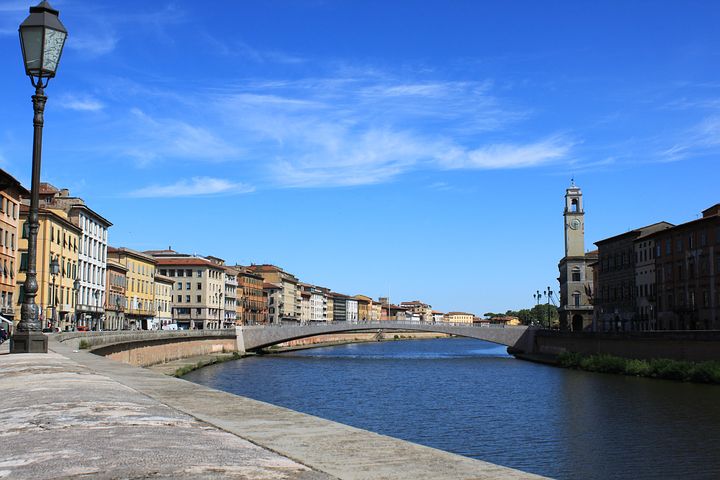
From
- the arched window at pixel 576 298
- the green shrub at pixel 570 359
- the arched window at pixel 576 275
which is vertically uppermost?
the arched window at pixel 576 275

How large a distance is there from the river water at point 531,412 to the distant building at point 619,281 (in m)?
26.0

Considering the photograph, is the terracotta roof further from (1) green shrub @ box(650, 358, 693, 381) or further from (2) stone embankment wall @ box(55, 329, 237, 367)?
(1) green shrub @ box(650, 358, 693, 381)

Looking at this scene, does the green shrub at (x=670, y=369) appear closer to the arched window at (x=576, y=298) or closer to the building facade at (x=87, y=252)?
the arched window at (x=576, y=298)

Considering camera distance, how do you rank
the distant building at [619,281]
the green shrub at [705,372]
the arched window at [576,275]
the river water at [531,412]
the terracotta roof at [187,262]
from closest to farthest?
the river water at [531,412] → the green shrub at [705,372] → the distant building at [619,281] → the arched window at [576,275] → the terracotta roof at [187,262]

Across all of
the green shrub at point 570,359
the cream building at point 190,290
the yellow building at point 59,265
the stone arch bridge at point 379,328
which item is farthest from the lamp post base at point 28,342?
the cream building at point 190,290

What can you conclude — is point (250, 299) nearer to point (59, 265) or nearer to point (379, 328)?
point (379, 328)

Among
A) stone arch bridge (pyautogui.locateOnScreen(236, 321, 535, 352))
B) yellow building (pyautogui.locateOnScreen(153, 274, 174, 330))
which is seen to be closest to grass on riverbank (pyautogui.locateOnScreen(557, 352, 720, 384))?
stone arch bridge (pyautogui.locateOnScreen(236, 321, 535, 352))

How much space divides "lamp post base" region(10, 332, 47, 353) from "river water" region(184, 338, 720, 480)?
14.3 meters

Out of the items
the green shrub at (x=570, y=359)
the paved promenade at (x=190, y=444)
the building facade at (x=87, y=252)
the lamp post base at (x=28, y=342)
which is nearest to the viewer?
the paved promenade at (x=190, y=444)

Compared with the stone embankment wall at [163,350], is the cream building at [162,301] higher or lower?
higher

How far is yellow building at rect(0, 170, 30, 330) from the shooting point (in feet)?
190

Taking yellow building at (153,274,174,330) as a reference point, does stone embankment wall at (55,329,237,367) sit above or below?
below

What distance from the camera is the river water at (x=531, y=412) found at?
25688 mm

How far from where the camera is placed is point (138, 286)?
4510 inches
